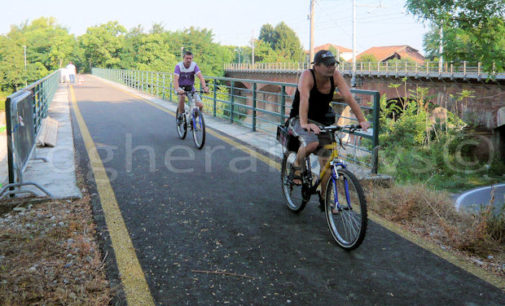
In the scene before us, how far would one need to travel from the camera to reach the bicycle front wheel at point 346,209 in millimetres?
3967

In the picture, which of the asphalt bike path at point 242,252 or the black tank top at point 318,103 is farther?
the black tank top at point 318,103

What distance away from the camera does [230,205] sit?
5.63 meters

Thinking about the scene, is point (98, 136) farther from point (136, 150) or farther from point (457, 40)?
point (457, 40)

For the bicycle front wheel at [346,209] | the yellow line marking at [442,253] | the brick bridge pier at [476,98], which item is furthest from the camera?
the brick bridge pier at [476,98]

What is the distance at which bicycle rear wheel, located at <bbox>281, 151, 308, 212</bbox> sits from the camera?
519 cm

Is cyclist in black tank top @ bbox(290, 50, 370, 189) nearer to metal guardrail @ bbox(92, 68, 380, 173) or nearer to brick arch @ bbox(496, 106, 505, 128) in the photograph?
metal guardrail @ bbox(92, 68, 380, 173)

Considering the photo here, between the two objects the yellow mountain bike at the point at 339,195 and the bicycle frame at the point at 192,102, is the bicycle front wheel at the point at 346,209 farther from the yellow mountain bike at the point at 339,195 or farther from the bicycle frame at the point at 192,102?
the bicycle frame at the point at 192,102

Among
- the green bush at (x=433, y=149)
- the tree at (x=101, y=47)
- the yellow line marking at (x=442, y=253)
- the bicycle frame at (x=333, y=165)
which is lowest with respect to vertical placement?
the green bush at (x=433, y=149)

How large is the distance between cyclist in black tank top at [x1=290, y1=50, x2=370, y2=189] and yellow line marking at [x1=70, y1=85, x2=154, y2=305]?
184 centimetres

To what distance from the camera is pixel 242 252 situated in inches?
165

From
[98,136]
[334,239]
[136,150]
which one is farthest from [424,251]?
[98,136]

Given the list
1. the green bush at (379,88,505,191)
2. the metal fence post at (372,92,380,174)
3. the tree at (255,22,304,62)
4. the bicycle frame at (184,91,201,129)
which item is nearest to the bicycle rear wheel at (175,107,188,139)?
the bicycle frame at (184,91,201,129)

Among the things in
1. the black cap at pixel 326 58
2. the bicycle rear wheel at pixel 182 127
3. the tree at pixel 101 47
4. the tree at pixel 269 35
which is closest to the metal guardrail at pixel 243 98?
the bicycle rear wheel at pixel 182 127

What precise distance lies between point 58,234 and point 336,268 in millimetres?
2571
